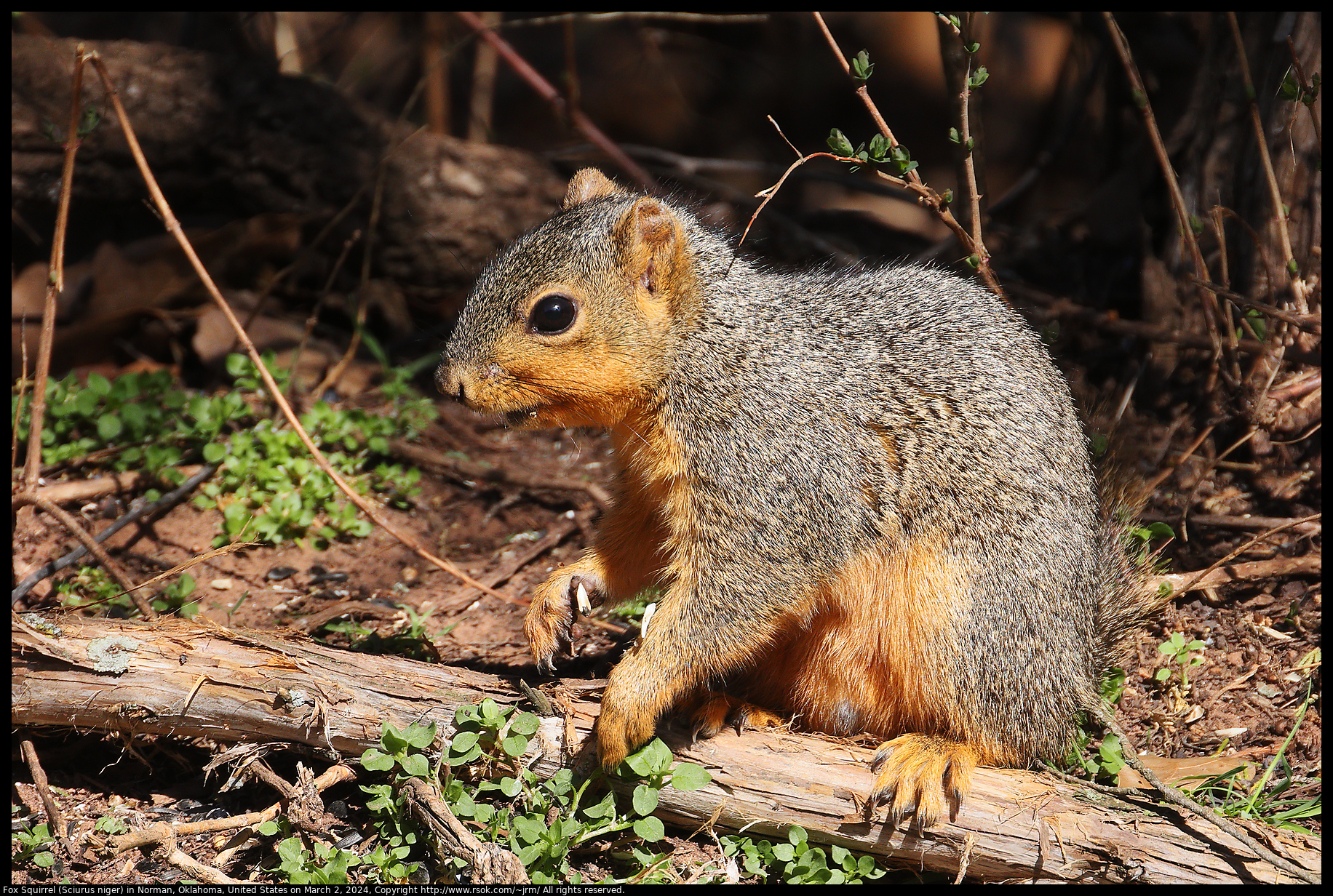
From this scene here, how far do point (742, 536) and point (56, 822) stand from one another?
1876 mm

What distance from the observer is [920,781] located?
8.63 feet

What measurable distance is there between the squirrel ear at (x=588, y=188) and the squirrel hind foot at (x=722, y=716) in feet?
5.34

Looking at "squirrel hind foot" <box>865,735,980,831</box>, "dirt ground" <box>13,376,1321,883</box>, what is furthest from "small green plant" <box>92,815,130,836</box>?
"squirrel hind foot" <box>865,735,980,831</box>

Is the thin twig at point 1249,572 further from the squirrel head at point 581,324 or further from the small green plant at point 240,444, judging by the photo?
the small green plant at point 240,444

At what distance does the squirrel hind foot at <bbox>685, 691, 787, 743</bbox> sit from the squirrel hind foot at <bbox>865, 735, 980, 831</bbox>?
367mm

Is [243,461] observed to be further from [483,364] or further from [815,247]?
[815,247]

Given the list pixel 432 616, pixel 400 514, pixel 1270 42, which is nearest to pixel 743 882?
pixel 432 616

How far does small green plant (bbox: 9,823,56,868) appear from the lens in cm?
253

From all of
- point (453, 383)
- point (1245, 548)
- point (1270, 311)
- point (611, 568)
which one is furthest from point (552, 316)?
point (1245, 548)

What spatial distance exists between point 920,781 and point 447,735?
1.23 meters

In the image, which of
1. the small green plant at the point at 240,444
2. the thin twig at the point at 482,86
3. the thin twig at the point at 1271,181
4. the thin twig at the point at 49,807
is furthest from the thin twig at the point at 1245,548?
the thin twig at the point at 482,86

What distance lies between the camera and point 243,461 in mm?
3977

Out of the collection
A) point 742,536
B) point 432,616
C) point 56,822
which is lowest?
point 56,822

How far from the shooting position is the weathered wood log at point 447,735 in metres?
2.55
